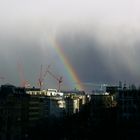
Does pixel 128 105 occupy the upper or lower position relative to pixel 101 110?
upper

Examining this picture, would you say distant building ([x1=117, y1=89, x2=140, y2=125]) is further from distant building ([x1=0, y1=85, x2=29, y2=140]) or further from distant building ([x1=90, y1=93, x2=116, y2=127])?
distant building ([x1=0, y1=85, x2=29, y2=140])

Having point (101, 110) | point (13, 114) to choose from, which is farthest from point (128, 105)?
point (13, 114)

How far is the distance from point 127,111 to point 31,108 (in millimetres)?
32328

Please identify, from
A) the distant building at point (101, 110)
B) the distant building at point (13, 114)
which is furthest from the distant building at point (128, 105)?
the distant building at point (13, 114)

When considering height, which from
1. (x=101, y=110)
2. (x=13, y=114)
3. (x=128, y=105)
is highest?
(x=128, y=105)

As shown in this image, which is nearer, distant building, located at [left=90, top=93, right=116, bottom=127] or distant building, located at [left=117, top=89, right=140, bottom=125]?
distant building, located at [left=117, top=89, right=140, bottom=125]

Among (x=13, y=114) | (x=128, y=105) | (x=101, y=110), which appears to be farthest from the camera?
(x=13, y=114)

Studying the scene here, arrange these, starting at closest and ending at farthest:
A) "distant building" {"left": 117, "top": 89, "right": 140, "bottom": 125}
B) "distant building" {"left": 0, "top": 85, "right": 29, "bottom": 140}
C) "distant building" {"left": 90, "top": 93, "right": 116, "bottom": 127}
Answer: "distant building" {"left": 117, "top": 89, "right": 140, "bottom": 125} < "distant building" {"left": 90, "top": 93, "right": 116, "bottom": 127} < "distant building" {"left": 0, "top": 85, "right": 29, "bottom": 140}

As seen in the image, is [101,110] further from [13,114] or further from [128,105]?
[13,114]

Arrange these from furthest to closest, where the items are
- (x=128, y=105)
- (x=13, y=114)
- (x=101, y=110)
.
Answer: (x=13, y=114) < (x=101, y=110) < (x=128, y=105)

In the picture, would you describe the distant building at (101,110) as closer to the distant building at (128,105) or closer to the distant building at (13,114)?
the distant building at (128,105)

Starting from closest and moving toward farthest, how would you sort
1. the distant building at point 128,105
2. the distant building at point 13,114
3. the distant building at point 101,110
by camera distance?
the distant building at point 128,105
the distant building at point 101,110
the distant building at point 13,114

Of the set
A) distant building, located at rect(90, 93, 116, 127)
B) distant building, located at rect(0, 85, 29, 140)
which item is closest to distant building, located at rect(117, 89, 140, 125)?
distant building, located at rect(90, 93, 116, 127)

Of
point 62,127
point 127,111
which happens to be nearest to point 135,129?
point 127,111
